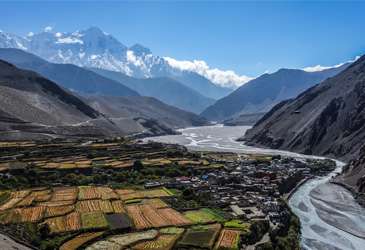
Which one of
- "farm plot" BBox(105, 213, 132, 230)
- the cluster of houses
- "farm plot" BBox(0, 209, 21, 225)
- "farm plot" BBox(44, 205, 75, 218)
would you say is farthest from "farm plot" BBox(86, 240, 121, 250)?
the cluster of houses

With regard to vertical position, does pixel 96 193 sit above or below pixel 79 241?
above

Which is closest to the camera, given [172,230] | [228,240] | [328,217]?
[228,240]

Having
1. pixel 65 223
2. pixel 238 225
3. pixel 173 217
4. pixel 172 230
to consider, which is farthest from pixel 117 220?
pixel 238 225

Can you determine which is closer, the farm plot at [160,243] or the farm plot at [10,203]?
the farm plot at [160,243]

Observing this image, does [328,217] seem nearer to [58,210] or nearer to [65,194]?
[65,194]

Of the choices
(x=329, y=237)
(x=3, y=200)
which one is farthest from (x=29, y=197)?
(x=329, y=237)

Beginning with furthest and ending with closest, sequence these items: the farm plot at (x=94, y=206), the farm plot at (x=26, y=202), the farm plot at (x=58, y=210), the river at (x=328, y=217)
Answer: the farm plot at (x=26, y=202) < the river at (x=328, y=217) < the farm plot at (x=94, y=206) < the farm plot at (x=58, y=210)

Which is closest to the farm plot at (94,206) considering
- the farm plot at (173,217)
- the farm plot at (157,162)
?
the farm plot at (173,217)

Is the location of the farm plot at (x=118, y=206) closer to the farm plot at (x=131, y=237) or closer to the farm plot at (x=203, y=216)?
the farm plot at (x=203, y=216)

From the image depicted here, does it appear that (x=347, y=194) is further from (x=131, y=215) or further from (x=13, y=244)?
(x=13, y=244)
